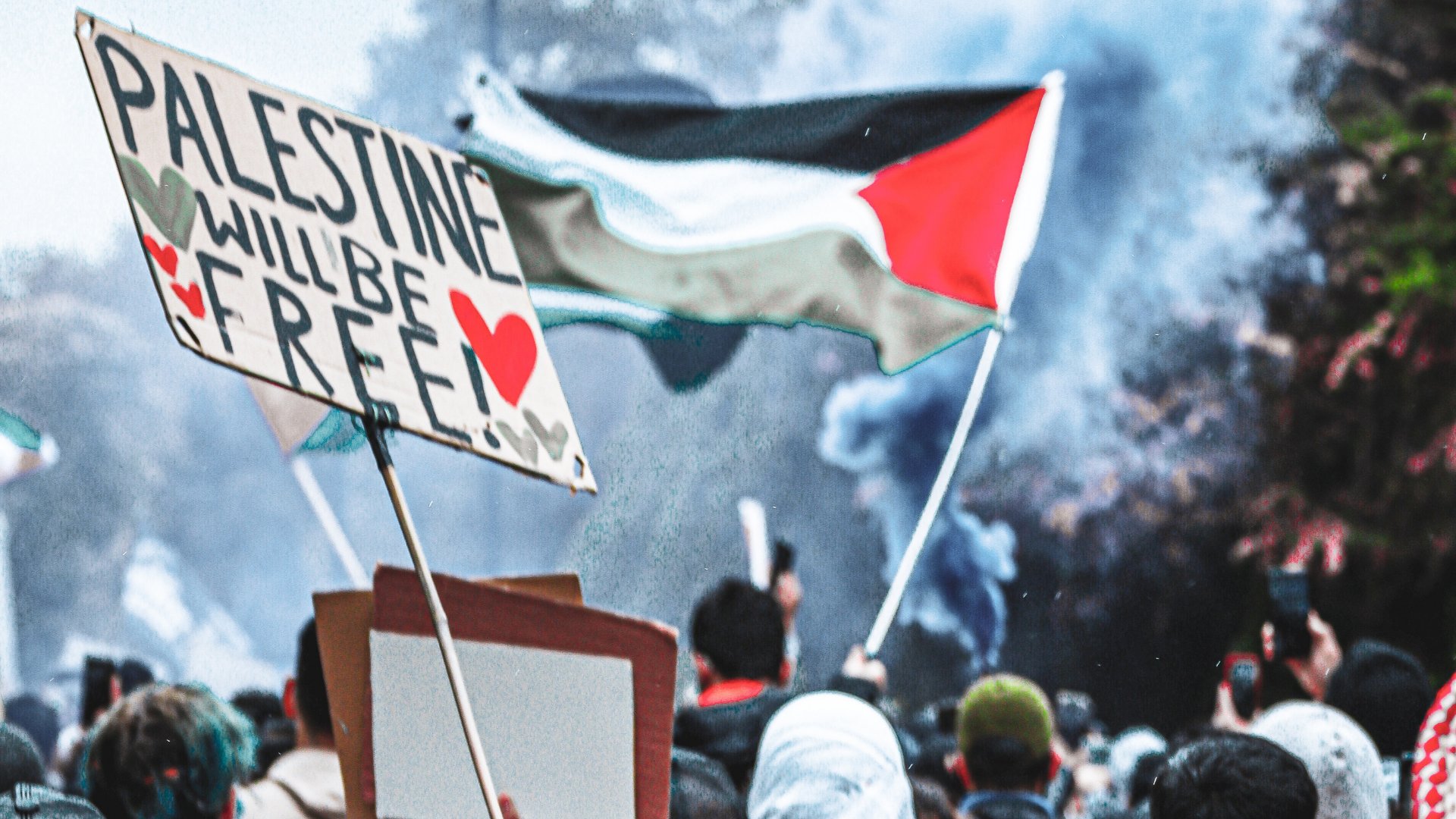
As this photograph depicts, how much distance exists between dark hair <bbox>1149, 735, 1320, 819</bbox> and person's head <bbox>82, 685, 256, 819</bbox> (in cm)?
109

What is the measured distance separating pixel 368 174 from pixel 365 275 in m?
0.12

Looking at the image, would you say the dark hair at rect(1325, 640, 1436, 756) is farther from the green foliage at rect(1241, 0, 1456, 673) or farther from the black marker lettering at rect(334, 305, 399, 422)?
the green foliage at rect(1241, 0, 1456, 673)

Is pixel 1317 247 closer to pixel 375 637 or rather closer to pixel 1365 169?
pixel 1365 169

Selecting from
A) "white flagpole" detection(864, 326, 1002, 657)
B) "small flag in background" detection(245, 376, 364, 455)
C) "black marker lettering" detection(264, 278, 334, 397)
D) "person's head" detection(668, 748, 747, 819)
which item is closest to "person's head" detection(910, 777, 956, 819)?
"person's head" detection(668, 748, 747, 819)

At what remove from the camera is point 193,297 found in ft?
4.84

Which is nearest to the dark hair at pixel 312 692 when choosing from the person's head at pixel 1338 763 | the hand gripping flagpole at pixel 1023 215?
the person's head at pixel 1338 763

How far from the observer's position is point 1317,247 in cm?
1054

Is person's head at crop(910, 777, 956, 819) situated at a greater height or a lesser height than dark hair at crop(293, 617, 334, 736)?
lesser

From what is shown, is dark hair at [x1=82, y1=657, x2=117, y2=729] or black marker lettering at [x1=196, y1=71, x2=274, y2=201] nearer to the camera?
black marker lettering at [x1=196, y1=71, x2=274, y2=201]

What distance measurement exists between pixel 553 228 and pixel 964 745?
2.30 meters

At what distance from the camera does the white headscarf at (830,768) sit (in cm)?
195

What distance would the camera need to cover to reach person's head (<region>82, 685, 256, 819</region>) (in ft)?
6.30

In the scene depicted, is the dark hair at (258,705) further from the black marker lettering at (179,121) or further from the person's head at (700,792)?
the black marker lettering at (179,121)

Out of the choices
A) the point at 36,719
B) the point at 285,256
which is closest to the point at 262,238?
the point at 285,256
